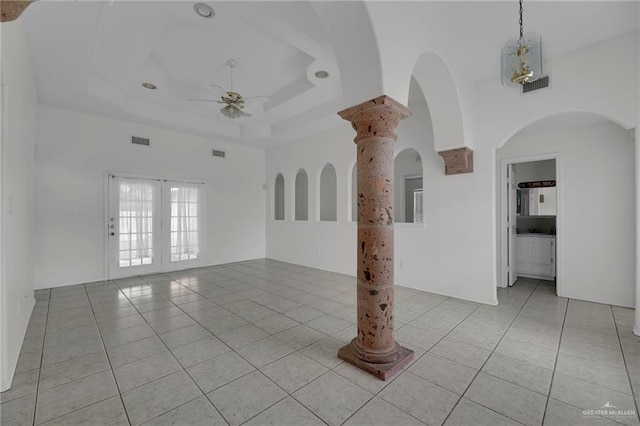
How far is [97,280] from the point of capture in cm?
542

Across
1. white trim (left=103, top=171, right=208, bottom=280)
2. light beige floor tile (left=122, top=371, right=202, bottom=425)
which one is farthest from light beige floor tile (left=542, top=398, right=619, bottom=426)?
white trim (left=103, top=171, right=208, bottom=280)

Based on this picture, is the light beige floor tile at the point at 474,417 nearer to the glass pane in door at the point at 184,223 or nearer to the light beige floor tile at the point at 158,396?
the light beige floor tile at the point at 158,396

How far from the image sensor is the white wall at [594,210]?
3.98 meters

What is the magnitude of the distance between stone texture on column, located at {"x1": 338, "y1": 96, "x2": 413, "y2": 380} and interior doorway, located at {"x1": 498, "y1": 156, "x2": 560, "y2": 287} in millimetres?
3727

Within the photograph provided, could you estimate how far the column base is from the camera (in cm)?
226

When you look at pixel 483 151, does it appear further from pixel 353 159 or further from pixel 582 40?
pixel 353 159

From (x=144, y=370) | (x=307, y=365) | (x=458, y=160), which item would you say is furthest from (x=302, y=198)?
(x=144, y=370)

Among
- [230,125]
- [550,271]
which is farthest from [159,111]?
[550,271]

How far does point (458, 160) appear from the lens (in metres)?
4.21

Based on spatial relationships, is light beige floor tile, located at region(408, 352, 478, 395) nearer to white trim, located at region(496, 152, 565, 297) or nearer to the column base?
the column base

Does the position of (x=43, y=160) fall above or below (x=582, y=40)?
below

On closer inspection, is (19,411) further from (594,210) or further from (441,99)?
(594,210)

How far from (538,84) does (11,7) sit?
4.98 m

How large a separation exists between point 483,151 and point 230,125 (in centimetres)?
542
